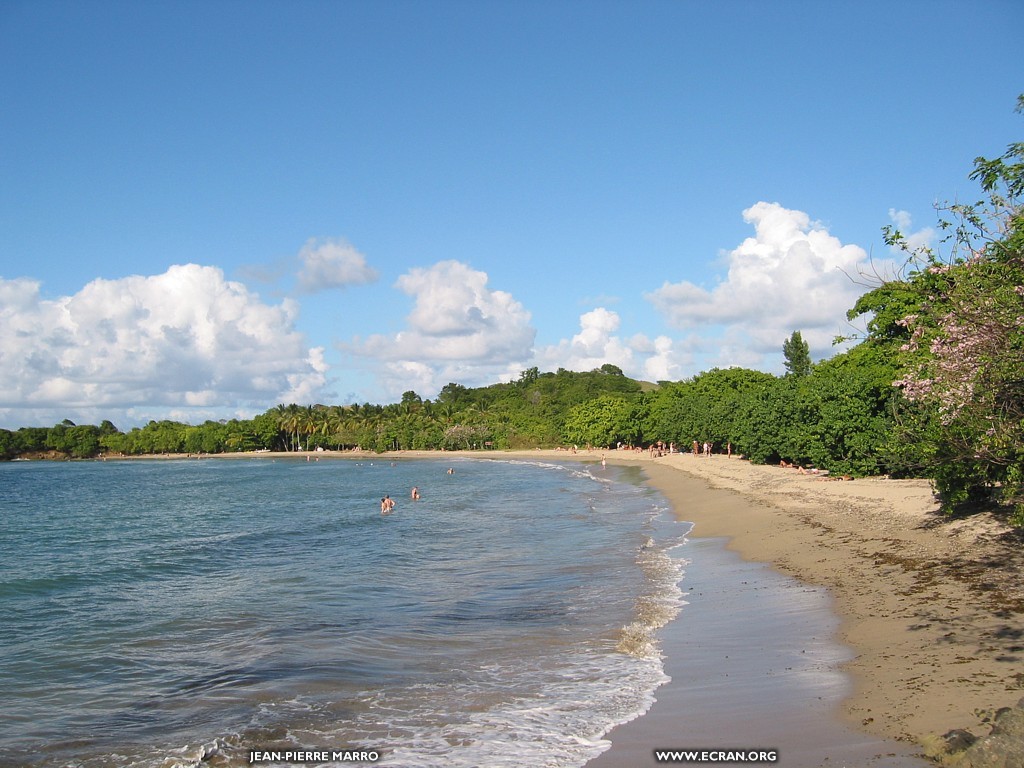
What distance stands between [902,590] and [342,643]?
8.82 meters

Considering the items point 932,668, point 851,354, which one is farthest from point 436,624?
point 851,354

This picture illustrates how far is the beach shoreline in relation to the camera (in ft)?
23.1

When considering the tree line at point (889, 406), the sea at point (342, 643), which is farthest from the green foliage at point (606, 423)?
the sea at point (342, 643)

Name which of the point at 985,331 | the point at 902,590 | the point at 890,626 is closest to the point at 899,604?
the point at 902,590

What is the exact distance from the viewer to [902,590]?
1146 centimetres

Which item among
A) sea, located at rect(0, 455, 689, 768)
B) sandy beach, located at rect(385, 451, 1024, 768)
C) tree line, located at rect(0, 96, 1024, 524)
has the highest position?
tree line, located at rect(0, 96, 1024, 524)

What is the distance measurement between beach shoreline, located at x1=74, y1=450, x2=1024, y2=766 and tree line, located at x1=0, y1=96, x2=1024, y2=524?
1216mm

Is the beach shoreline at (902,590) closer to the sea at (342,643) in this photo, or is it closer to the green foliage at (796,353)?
the sea at (342,643)

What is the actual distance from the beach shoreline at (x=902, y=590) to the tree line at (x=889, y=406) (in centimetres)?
122

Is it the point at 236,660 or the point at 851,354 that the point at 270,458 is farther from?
the point at 236,660

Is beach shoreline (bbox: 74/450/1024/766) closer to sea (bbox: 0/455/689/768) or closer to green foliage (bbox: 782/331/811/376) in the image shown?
sea (bbox: 0/455/689/768)

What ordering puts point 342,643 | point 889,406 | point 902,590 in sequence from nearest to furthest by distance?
point 902,590
point 342,643
point 889,406

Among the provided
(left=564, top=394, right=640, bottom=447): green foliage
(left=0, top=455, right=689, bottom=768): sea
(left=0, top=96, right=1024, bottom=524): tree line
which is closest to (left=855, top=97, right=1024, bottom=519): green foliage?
(left=0, top=96, right=1024, bottom=524): tree line

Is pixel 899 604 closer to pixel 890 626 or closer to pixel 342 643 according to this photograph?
pixel 890 626
